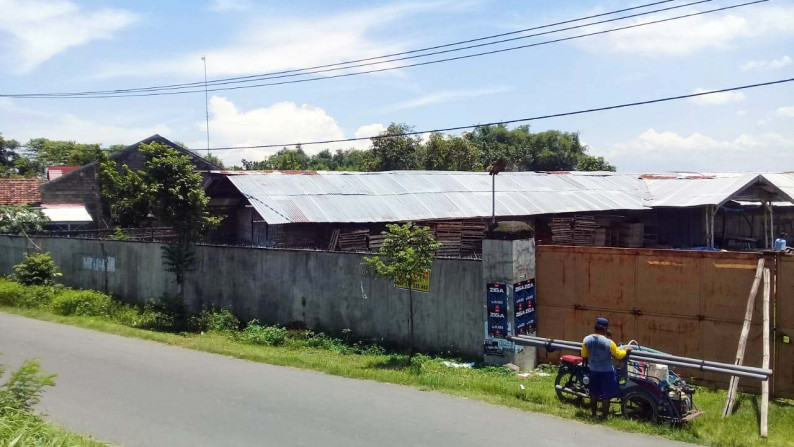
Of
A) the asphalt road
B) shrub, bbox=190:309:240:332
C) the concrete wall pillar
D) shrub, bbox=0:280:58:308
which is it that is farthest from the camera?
shrub, bbox=0:280:58:308

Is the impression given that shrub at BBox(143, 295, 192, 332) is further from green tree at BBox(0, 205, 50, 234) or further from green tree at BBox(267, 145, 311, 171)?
green tree at BBox(267, 145, 311, 171)

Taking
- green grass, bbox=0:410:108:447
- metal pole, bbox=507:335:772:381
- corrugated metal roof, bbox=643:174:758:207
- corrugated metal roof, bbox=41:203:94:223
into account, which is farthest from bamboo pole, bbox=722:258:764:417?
corrugated metal roof, bbox=41:203:94:223

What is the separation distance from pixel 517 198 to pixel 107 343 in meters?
15.3

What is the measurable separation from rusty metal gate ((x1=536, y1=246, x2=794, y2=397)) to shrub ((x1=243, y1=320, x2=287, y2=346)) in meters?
6.06

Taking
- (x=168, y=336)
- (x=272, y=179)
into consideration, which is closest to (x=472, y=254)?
(x=272, y=179)

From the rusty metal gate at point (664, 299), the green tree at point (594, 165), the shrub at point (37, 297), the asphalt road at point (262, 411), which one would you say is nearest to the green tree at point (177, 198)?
the asphalt road at point (262, 411)

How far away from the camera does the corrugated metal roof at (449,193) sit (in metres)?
19.8

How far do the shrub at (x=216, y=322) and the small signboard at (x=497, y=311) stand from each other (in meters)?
7.27

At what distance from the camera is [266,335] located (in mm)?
15031

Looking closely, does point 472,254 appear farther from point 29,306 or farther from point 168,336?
point 29,306

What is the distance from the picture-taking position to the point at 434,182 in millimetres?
24938

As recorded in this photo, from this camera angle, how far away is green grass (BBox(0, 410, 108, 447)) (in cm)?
591

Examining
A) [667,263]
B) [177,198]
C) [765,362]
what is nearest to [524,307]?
[667,263]

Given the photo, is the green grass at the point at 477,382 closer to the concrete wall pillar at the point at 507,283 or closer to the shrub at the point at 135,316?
the concrete wall pillar at the point at 507,283
